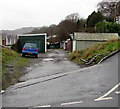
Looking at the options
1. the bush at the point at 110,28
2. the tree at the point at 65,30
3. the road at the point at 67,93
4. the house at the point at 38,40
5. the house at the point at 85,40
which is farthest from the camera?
the tree at the point at 65,30

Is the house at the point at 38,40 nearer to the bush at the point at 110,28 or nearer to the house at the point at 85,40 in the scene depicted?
the house at the point at 85,40

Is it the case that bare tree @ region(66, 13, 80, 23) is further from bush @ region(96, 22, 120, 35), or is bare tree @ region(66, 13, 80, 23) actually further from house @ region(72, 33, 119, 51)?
house @ region(72, 33, 119, 51)

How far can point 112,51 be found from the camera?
524 inches

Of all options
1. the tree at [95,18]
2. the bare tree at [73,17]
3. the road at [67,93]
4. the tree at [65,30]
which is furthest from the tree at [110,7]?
the road at [67,93]

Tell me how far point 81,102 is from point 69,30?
61878 millimetres

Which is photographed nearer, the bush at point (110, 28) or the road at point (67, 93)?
the road at point (67, 93)

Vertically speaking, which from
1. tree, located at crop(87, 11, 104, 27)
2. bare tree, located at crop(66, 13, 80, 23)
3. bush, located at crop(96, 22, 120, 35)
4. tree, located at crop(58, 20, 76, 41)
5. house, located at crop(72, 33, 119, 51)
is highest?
bare tree, located at crop(66, 13, 80, 23)

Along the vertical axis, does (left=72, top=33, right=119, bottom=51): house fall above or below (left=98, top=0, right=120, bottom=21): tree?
below

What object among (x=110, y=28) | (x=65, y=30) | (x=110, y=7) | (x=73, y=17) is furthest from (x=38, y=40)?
(x=73, y=17)

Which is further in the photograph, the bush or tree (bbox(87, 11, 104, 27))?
tree (bbox(87, 11, 104, 27))

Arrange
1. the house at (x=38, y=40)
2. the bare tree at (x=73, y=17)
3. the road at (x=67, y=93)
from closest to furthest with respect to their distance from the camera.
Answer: the road at (x=67, y=93)
the house at (x=38, y=40)
the bare tree at (x=73, y=17)

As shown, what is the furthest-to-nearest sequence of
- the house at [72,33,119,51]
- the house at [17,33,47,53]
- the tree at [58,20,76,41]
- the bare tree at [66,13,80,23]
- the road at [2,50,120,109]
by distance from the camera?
1. the bare tree at [66,13,80,23]
2. the tree at [58,20,76,41]
3. the house at [17,33,47,53]
4. the house at [72,33,119,51]
5. the road at [2,50,120,109]

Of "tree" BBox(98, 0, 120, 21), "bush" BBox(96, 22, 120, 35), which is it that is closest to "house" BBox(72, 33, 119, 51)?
"bush" BBox(96, 22, 120, 35)

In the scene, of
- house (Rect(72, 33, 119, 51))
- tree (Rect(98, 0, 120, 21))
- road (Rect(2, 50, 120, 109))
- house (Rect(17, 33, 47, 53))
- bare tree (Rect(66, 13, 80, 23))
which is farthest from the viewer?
bare tree (Rect(66, 13, 80, 23))
